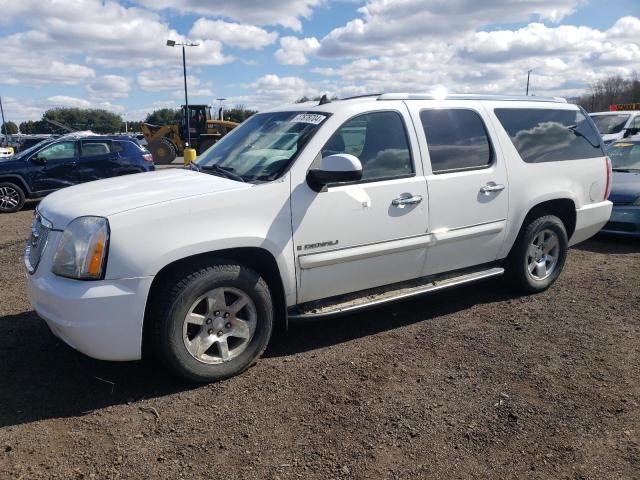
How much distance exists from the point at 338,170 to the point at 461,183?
1.36 meters

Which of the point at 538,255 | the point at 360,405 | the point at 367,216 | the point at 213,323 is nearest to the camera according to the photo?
the point at 360,405

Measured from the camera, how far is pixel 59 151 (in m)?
12.1

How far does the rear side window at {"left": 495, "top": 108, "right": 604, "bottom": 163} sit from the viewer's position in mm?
4883

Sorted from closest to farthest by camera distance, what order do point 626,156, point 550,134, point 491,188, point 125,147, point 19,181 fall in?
point 491,188, point 550,134, point 626,156, point 19,181, point 125,147

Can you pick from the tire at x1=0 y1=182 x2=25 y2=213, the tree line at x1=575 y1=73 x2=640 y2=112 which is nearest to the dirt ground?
the tire at x1=0 y1=182 x2=25 y2=213

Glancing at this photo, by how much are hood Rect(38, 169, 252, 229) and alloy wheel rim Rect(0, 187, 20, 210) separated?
29.2ft

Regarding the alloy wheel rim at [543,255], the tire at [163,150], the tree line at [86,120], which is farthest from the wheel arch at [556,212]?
the tree line at [86,120]

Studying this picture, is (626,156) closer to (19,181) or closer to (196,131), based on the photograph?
(19,181)

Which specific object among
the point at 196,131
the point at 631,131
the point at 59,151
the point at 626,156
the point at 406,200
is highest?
the point at 196,131

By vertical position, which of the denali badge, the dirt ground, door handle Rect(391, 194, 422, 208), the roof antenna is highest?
the roof antenna

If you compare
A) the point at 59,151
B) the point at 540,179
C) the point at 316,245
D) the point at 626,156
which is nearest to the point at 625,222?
the point at 626,156

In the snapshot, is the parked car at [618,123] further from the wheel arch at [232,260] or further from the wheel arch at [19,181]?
the wheel arch at [19,181]

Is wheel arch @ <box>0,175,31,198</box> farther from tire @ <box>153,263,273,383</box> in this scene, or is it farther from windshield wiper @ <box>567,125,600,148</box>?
windshield wiper @ <box>567,125,600,148</box>

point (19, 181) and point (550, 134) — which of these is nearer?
point (550, 134)
